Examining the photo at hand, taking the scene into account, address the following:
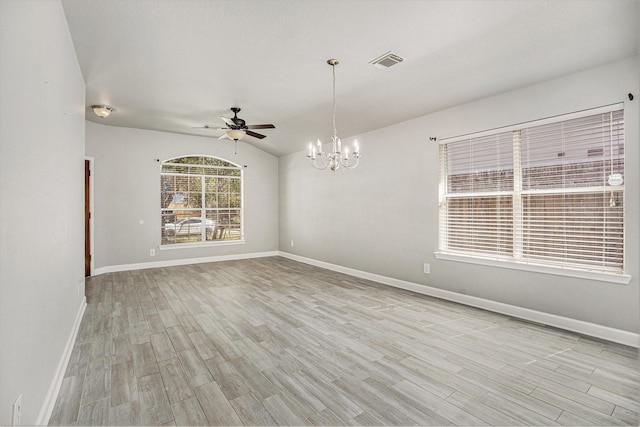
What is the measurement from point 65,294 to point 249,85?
3068 mm

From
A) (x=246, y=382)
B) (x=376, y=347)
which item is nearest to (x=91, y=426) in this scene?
(x=246, y=382)

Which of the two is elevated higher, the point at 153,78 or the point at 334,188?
the point at 153,78

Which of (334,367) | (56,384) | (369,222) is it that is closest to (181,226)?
(369,222)

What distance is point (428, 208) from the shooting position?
4.51 metres

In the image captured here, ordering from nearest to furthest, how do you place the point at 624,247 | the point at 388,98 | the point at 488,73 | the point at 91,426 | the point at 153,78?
the point at 91,426
the point at 624,247
the point at 488,73
the point at 153,78
the point at 388,98

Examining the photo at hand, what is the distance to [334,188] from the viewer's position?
6.31 metres

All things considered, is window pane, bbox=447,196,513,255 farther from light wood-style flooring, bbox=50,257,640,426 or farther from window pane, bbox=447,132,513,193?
light wood-style flooring, bbox=50,257,640,426

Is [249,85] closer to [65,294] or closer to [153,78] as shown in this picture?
[153,78]

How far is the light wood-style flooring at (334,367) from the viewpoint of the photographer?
1.92 meters

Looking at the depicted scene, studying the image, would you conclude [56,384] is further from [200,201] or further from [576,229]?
[200,201]

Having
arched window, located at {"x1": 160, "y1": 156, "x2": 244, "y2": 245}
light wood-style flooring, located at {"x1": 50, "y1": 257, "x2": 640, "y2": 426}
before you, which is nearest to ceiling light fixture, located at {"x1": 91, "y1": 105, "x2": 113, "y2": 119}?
arched window, located at {"x1": 160, "y1": 156, "x2": 244, "y2": 245}

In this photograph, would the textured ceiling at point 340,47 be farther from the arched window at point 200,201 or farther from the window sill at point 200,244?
the window sill at point 200,244

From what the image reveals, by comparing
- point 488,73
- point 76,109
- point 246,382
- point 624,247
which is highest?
point 488,73

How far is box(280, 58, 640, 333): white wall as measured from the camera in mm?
2889
